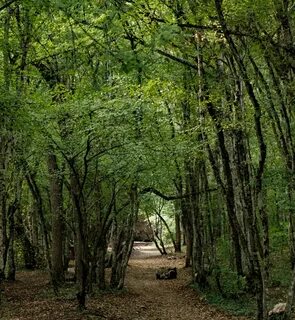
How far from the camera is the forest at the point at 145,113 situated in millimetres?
7219

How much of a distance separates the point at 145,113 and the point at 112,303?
542 cm

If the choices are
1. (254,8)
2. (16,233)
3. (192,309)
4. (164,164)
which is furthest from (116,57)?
(16,233)

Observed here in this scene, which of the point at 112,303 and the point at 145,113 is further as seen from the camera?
the point at 112,303

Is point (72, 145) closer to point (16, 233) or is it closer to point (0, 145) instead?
point (0, 145)

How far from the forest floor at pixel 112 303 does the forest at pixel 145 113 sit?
37 cm

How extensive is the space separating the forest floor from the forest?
37cm

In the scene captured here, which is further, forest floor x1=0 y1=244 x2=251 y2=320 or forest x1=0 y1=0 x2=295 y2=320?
forest floor x1=0 y1=244 x2=251 y2=320

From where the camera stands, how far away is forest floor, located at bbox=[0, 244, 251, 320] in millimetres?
10070

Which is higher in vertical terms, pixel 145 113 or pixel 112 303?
pixel 145 113

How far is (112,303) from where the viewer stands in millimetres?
11766

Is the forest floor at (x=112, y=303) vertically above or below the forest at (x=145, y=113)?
below

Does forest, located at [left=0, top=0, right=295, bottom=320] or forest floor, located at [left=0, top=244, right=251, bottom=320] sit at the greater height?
forest, located at [left=0, top=0, right=295, bottom=320]

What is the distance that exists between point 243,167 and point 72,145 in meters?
4.55

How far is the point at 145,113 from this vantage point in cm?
981
